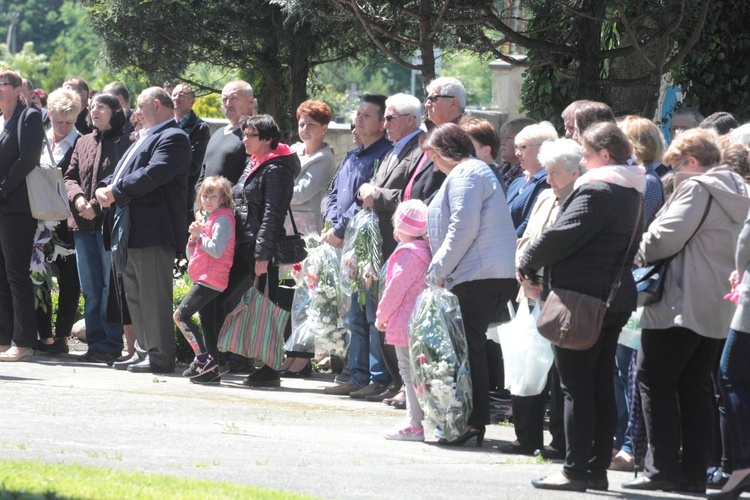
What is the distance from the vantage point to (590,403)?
6.13m

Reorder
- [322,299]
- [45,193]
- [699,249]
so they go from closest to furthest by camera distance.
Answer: [699,249] → [322,299] → [45,193]

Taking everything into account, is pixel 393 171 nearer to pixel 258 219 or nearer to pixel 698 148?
pixel 258 219

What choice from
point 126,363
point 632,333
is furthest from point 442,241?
point 126,363

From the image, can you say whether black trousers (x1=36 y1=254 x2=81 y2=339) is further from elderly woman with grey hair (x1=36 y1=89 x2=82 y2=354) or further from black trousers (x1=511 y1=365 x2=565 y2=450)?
black trousers (x1=511 y1=365 x2=565 y2=450)

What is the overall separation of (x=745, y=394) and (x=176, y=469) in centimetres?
285

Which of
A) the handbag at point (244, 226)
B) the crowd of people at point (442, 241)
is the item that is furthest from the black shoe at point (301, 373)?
the handbag at point (244, 226)

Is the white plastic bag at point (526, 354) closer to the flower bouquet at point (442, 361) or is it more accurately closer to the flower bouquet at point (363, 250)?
the flower bouquet at point (442, 361)

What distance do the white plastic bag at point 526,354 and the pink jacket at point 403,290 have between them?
644 mm

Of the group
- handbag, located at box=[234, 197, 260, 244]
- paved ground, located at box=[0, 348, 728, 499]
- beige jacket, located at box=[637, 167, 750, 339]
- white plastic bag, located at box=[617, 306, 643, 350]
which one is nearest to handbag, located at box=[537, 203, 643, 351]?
beige jacket, located at box=[637, 167, 750, 339]

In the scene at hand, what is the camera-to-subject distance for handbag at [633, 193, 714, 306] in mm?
6312

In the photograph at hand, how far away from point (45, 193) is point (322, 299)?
8.98ft

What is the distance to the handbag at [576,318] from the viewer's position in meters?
5.95

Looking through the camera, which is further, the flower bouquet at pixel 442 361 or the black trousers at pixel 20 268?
the black trousers at pixel 20 268

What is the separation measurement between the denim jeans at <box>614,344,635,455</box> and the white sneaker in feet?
3.94
